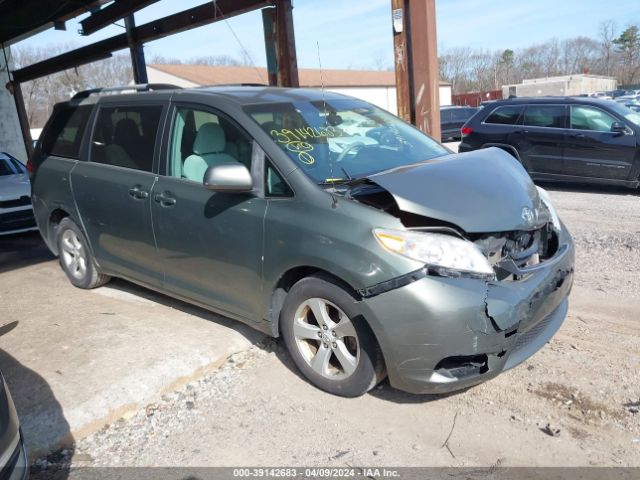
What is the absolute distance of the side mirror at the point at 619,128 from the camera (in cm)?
927

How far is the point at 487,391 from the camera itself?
3.41m

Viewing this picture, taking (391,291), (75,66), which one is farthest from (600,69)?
(391,291)

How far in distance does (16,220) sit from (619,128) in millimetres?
9784

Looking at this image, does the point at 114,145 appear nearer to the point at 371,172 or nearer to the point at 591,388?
the point at 371,172

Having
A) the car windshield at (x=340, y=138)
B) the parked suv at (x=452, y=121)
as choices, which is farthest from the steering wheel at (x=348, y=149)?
the parked suv at (x=452, y=121)

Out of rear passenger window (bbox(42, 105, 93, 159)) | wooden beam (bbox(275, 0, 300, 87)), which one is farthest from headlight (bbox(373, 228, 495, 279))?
wooden beam (bbox(275, 0, 300, 87))

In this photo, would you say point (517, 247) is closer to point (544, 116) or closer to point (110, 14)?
point (544, 116)

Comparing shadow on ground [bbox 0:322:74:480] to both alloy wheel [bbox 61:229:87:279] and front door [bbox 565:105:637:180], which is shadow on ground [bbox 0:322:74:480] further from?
front door [bbox 565:105:637:180]

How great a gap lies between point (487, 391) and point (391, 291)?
102 centimetres

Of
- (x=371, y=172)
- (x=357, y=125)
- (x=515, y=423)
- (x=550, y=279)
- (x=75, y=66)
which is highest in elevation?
(x=75, y=66)

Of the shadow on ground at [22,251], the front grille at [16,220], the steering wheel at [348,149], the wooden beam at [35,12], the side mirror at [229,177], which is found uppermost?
the wooden beam at [35,12]

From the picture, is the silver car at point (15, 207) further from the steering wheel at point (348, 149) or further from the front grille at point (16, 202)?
the steering wheel at point (348, 149)

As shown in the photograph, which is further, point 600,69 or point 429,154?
point 600,69

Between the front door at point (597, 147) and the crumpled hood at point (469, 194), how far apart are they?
6452mm
